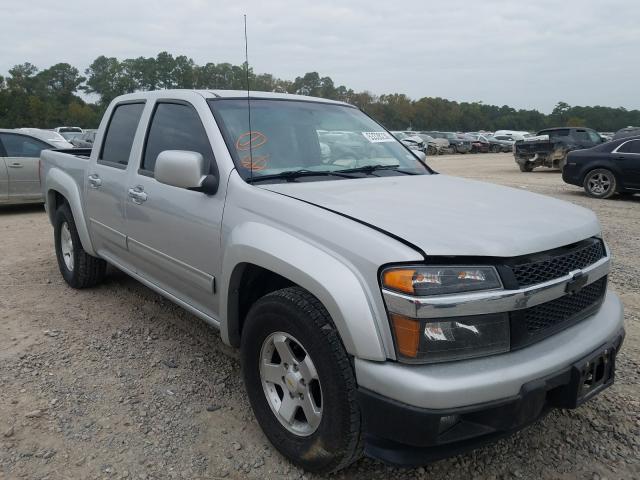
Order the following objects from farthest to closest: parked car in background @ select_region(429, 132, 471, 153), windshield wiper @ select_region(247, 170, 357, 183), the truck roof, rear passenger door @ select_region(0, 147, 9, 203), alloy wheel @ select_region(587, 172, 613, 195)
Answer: parked car in background @ select_region(429, 132, 471, 153) → alloy wheel @ select_region(587, 172, 613, 195) → rear passenger door @ select_region(0, 147, 9, 203) → the truck roof → windshield wiper @ select_region(247, 170, 357, 183)

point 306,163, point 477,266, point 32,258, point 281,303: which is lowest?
point 32,258

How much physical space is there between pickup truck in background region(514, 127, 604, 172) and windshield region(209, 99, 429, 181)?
16.6 m

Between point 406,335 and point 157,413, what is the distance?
5.57 ft

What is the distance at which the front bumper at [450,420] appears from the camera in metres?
1.89

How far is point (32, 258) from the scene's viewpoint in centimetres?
625

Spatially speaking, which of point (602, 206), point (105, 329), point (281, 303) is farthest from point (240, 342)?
point (602, 206)

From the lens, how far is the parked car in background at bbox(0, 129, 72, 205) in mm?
9320

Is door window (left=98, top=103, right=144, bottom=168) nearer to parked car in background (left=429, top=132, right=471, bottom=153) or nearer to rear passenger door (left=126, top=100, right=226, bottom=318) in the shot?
rear passenger door (left=126, top=100, right=226, bottom=318)

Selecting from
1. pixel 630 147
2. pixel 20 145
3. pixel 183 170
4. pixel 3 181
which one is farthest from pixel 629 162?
pixel 3 181

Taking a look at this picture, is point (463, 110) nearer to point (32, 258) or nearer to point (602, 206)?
point (602, 206)

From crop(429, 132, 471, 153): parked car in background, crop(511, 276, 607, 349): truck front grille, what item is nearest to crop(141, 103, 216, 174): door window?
crop(511, 276, 607, 349): truck front grille

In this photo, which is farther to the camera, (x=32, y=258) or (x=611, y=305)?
Result: (x=32, y=258)

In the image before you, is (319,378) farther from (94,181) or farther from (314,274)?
(94,181)

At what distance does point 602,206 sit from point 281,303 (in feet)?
33.4
